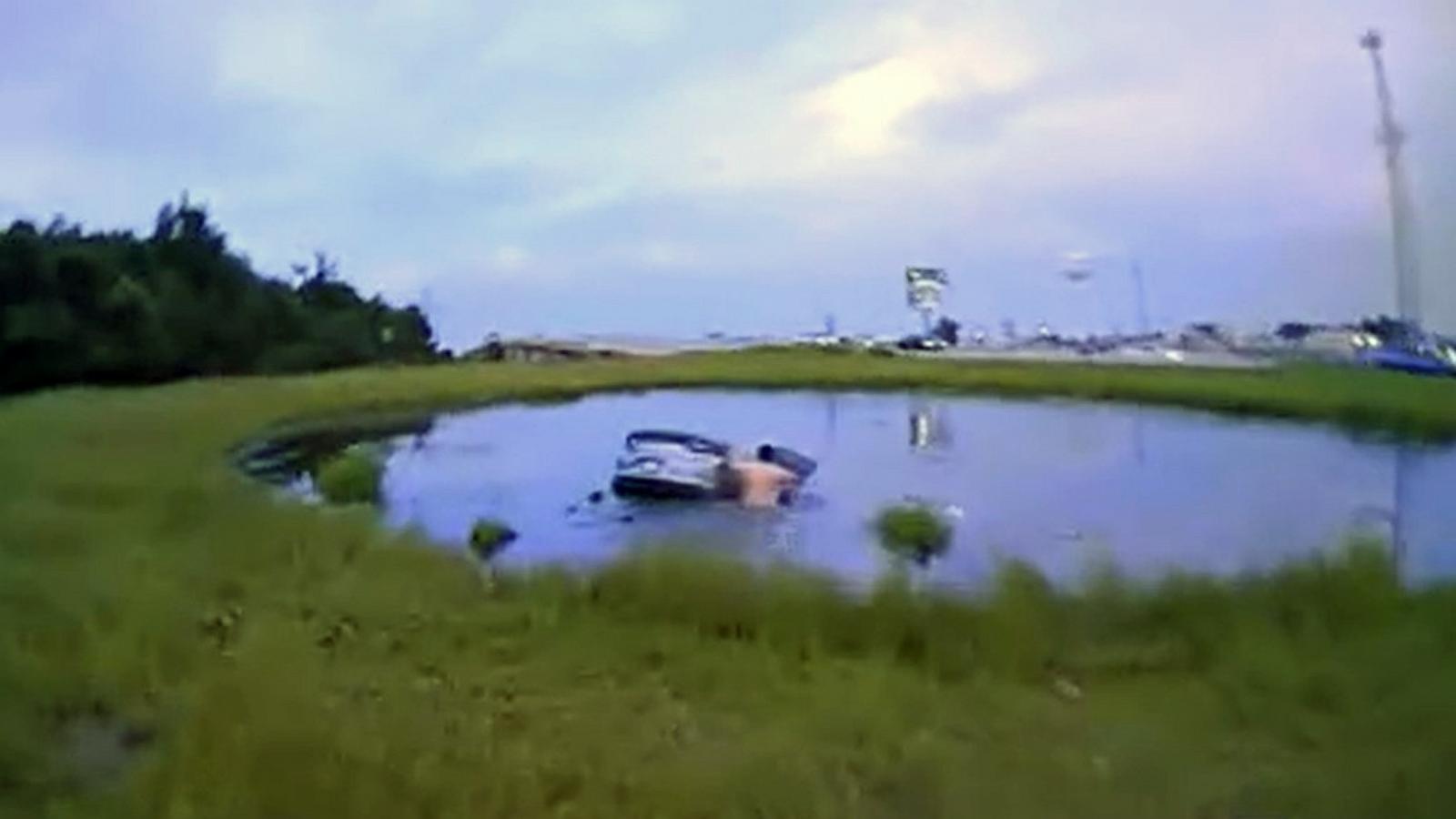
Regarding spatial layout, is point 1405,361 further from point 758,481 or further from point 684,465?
point 684,465

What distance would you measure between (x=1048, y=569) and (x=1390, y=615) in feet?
1.66

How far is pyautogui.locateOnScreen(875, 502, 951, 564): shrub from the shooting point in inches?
109

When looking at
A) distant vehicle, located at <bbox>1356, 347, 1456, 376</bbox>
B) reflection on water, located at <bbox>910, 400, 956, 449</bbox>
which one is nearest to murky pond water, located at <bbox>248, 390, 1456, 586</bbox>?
reflection on water, located at <bbox>910, 400, 956, 449</bbox>

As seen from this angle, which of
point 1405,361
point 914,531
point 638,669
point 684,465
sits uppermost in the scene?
point 1405,361

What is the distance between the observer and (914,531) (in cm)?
284

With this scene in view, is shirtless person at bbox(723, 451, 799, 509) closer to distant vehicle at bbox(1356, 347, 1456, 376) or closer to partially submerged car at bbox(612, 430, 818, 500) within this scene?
partially submerged car at bbox(612, 430, 818, 500)

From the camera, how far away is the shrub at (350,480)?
10.4 ft

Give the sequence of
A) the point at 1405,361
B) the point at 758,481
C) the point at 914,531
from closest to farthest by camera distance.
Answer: the point at 1405,361 → the point at 914,531 → the point at 758,481

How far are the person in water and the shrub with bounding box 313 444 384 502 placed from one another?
2.25ft

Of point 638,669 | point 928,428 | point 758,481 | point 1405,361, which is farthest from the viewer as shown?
point 928,428

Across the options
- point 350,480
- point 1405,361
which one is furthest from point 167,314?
point 1405,361

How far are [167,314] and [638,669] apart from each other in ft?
3.83

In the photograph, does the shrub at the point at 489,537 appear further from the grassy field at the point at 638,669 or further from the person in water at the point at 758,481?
the person in water at the point at 758,481

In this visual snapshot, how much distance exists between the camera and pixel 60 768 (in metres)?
2.04
